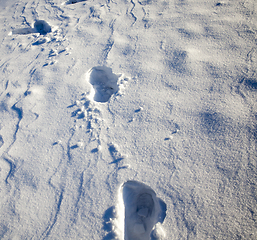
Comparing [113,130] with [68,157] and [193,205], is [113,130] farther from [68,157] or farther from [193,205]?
[193,205]

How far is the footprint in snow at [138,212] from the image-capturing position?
109cm

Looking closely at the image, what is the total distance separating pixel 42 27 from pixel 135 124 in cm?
217

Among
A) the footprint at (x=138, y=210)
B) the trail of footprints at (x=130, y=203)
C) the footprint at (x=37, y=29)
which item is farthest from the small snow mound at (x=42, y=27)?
the footprint at (x=138, y=210)

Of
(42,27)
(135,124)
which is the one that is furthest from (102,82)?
(42,27)

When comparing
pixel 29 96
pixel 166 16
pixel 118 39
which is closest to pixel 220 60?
pixel 166 16

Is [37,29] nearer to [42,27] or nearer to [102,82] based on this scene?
[42,27]

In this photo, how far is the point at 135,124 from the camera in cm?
144

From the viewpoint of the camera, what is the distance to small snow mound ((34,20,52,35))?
248 centimetres

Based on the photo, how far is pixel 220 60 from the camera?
1.64 m

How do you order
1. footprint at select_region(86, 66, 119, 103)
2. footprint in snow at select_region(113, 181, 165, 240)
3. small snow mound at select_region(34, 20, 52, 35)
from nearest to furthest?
footprint in snow at select_region(113, 181, 165, 240), footprint at select_region(86, 66, 119, 103), small snow mound at select_region(34, 20, 52, 35)

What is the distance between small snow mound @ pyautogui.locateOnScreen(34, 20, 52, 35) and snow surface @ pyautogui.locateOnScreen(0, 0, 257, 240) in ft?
1.02

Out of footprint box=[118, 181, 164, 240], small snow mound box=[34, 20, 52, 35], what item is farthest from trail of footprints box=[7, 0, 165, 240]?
small snow mound box=[34, 20, 52, 35]

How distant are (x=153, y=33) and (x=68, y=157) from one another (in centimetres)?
158

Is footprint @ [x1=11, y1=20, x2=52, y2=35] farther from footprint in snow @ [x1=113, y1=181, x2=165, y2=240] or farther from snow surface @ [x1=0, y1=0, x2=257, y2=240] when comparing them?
footprint in snow @ [x1=113, y1=181, x2=165, y2=240]
